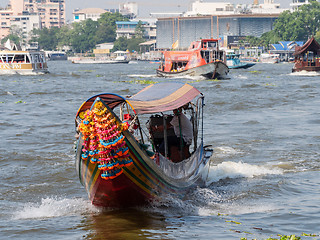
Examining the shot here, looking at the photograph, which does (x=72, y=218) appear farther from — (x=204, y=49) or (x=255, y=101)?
(x=204, y=49)

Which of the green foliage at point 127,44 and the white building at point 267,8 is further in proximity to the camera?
the white building at point 267,8

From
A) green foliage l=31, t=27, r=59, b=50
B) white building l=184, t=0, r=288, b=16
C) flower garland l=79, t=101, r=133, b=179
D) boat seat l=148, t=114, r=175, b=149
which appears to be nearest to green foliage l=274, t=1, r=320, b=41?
A: white building l=184, t=0, r=288, b=16

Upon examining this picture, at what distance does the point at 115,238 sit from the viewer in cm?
839

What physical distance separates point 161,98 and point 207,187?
275 centimetres

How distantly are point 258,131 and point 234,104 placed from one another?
8434 mm

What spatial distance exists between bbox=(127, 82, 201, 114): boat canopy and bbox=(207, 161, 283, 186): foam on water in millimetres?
2587

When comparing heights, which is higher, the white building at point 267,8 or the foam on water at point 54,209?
the white building at point 267,8

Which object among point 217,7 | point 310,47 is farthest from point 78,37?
point 310,47

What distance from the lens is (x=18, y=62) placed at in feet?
180

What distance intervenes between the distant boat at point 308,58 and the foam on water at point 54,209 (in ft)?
136

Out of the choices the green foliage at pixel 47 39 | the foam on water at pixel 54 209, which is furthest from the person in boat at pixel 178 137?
the green foliage at pixel 47 39

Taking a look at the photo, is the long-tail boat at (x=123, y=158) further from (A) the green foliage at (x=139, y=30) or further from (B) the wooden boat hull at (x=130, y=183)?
(A) the green foliage at (x=139, y=30)

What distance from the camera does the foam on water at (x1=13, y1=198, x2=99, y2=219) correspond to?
9.75 meters

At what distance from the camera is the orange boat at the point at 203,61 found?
4406cm
